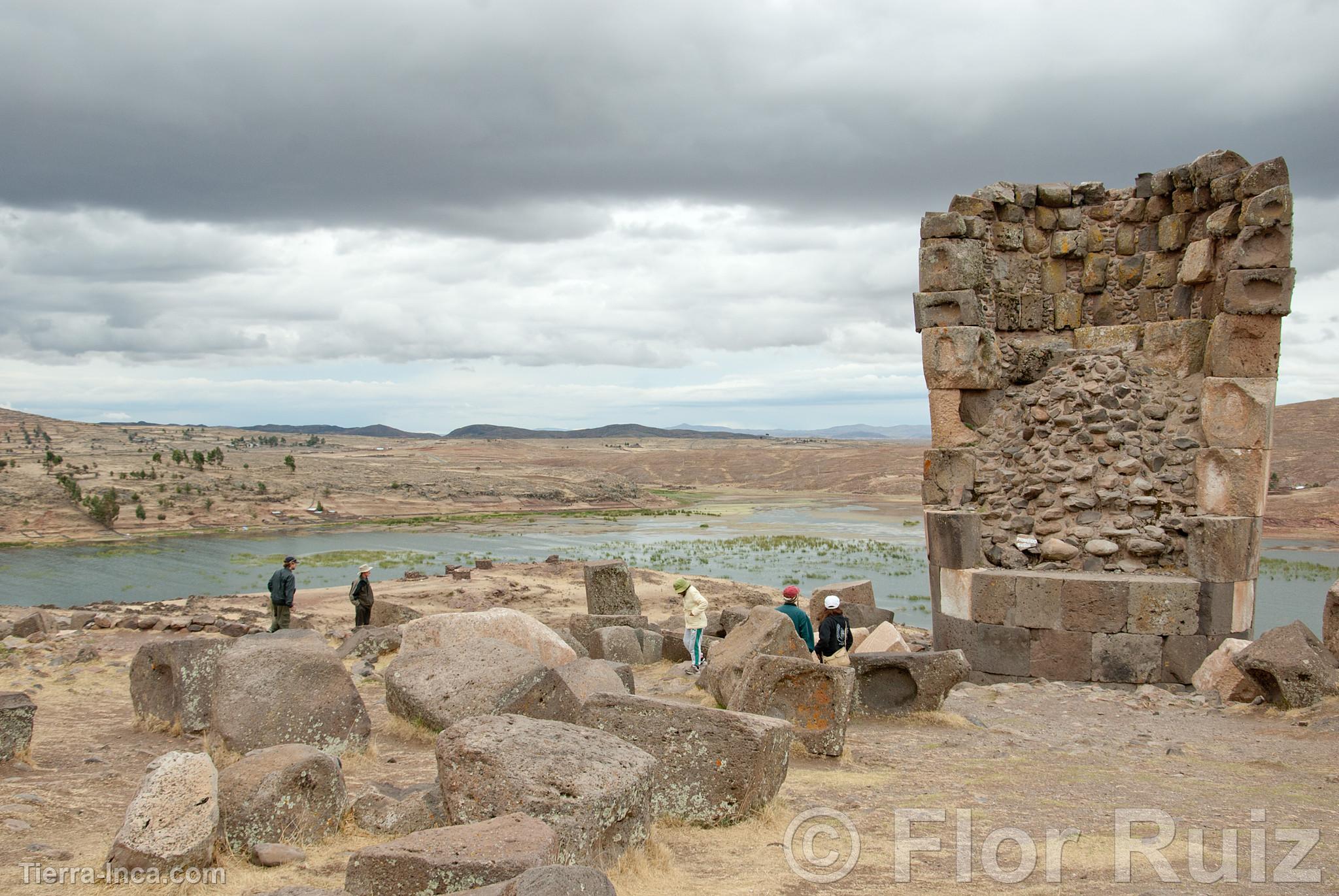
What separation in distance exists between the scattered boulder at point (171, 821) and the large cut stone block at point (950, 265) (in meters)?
11.4

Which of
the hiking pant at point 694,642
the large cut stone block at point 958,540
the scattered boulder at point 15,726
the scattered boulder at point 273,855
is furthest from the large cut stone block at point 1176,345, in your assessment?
the scattered boulder at point 15,726

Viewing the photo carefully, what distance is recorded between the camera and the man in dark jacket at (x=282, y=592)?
14234 millimetres

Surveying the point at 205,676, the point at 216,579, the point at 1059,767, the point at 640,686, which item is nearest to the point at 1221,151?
the point at 1059,767

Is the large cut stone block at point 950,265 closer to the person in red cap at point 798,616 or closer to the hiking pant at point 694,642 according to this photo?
the person in red cap at point 798,616

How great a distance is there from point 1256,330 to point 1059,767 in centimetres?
706

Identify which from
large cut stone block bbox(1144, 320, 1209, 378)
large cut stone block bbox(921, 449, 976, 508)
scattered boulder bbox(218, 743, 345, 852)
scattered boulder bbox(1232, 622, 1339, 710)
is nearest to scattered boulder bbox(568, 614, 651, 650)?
large cut stone block bbox(921, 449, 976, 508)

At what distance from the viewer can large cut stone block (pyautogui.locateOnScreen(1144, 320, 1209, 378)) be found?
510 inches

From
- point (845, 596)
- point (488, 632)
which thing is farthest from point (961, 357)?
point (488, 632)

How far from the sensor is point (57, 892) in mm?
4801

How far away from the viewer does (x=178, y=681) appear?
873cm

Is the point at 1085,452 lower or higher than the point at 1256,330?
lower

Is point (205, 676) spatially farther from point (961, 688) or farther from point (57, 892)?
point (961, 688)

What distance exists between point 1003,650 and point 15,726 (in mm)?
10235

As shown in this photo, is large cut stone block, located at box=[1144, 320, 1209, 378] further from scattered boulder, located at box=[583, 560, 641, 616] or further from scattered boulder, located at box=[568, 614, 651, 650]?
scattered boulder, located at box=[583, 560, 641, 616]
